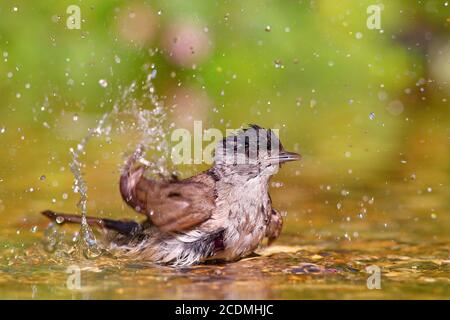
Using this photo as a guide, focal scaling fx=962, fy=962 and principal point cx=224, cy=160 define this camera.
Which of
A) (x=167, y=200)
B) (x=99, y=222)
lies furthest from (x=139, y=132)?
(x=167, y=200)

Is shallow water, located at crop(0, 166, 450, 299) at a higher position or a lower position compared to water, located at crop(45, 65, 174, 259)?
lower

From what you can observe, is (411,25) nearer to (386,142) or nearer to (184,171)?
(386,142)

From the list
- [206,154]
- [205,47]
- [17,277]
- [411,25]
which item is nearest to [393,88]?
[411,25]

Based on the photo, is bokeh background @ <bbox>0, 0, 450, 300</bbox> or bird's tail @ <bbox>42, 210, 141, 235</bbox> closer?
bird's tail @ <bbox>42, 210, 141, 235</bbox>

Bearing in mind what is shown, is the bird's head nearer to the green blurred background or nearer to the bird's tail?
the bird's tail

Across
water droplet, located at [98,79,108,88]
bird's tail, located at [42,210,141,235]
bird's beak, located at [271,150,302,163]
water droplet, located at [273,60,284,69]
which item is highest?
water droplet, located at [273,60,284,69]

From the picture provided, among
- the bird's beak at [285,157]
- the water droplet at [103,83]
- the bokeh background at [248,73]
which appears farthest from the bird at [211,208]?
the water droplet at [103,83]

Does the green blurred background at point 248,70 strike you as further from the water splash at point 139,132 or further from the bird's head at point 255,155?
the bird's head at point 255,155

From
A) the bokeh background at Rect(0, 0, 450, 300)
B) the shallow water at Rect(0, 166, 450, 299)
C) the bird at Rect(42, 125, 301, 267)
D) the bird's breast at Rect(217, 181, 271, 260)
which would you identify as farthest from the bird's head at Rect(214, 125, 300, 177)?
the bokeh background at Rect(0, 0, 450, 300)
